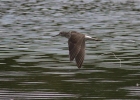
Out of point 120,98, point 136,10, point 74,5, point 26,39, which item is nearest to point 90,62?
point 120,98

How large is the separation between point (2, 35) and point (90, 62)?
383 inches

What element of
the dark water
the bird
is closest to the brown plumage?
the bird

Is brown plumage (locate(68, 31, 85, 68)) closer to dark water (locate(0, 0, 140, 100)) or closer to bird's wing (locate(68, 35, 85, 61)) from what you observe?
bird's wing (locate(68, 35, 85, 61))

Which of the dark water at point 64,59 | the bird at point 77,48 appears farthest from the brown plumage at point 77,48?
the dark water at point 64,59

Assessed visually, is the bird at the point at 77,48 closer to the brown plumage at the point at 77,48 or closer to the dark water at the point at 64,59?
the brown plumage at the point at 77,48

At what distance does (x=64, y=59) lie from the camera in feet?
65.5

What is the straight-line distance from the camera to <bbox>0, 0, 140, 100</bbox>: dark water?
14.8 metres

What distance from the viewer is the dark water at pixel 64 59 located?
1480 centimetres

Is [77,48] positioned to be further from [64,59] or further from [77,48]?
[64,59]

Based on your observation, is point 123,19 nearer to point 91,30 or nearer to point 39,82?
point 91,30

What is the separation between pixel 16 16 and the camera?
4028 centimetres

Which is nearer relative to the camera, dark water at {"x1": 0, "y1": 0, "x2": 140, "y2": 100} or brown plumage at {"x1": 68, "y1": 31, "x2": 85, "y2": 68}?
brown plumage at {"x1": 68, "y1": 31, "x2": 85, "y2": 68}

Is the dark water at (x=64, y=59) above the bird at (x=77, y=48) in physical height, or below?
below

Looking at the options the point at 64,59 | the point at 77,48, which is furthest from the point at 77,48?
the point at 64,59
